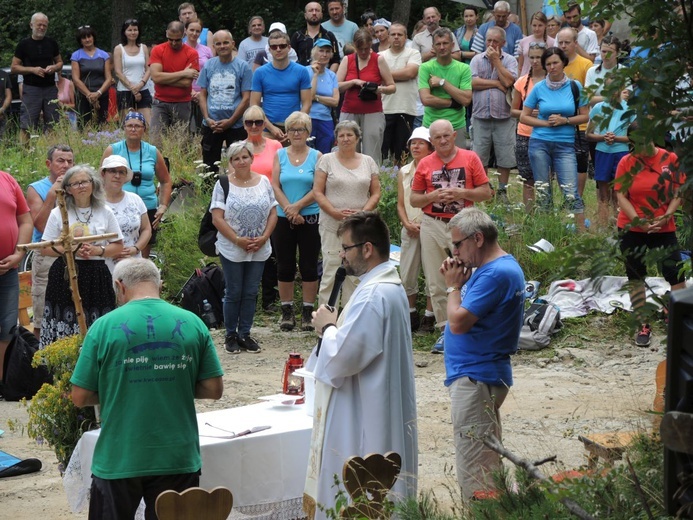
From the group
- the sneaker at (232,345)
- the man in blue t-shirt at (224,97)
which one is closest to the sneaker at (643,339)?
the sneaker at (232,345)

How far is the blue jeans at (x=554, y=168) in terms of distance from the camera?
12461mm

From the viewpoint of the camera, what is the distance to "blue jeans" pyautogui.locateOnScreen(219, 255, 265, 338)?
34.3ft

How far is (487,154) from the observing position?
1419 centimetres

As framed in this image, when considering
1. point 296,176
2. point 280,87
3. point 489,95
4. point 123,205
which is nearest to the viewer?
point 123,205

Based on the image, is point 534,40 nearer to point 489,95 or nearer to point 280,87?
point 489,95

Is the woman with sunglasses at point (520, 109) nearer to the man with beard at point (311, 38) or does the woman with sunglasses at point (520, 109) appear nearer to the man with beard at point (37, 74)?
the man with beard at point (311, 38)

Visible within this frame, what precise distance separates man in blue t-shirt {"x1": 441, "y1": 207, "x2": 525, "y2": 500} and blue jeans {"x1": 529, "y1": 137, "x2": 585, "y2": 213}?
6456 millimetres

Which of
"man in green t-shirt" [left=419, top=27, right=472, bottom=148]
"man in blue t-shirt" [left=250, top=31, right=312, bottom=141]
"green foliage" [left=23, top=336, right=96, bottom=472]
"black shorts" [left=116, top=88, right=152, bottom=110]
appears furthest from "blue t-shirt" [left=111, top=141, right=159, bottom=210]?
"black shorts" [left=116, top=88, right=152, bottom=110]

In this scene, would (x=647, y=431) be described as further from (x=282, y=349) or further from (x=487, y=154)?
(x=487, y=154)

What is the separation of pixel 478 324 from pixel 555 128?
697cm

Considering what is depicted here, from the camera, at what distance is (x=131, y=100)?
17.2 meters

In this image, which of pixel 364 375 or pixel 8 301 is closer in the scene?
pixel 364 375

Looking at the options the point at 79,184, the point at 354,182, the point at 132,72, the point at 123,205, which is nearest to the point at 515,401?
the point at 354,182

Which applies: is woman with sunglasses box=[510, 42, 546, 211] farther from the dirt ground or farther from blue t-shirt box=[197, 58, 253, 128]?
blue t-shirt box=[197, 58, 253, 128]
